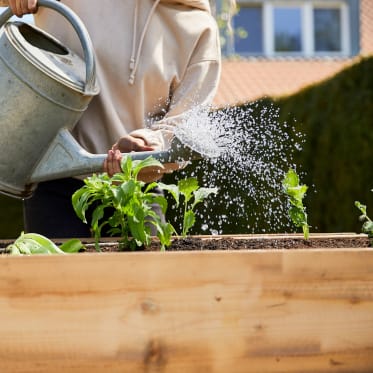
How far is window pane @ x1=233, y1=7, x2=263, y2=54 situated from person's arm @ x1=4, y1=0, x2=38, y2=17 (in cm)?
1202

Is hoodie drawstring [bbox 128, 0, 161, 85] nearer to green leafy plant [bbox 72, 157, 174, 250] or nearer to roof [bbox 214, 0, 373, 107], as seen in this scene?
green leafy plant [bbox 72, 157, 174, 250]

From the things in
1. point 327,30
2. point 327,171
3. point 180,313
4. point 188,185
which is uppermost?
point 327,30

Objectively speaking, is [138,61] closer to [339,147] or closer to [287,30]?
[339,147]

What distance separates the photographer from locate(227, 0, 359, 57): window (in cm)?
1382

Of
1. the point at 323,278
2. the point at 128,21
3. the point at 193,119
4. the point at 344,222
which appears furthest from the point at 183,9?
the point at 344,222

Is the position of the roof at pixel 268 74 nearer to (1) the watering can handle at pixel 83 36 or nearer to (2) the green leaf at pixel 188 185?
(1) the watering can handle at pixel 83 36

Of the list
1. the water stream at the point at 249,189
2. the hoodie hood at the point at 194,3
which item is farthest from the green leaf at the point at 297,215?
the water stream at the point at 249,189

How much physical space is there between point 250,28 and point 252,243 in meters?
12.7

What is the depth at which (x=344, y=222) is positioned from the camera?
4.22 m

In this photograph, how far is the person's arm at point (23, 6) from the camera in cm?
177

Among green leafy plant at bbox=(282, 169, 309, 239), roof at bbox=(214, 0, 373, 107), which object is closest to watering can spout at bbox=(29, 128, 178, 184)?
green leafy plant at bbox=(282, 169, 309, 239)

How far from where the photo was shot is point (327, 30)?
14.4 meters

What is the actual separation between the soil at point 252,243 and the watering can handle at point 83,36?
0.36 metres

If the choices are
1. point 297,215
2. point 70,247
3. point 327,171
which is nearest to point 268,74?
point 327,171
